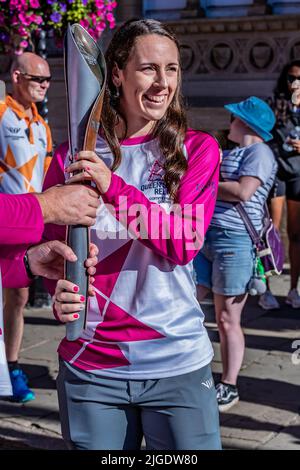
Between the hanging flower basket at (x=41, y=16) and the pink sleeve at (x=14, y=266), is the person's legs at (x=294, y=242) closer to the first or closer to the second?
the hanging flower basket at (x=41, y=16)

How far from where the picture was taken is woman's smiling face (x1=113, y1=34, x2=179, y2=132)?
9.51 feet

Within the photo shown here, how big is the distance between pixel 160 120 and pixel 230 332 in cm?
260

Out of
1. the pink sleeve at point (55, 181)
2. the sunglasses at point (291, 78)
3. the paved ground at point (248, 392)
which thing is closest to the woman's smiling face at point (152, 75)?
the pink sleeve at point (55, 181)

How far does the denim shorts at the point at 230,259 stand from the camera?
207 inches

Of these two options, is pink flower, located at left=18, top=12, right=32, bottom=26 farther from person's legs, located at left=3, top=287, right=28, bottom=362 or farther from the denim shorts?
the denim shorts

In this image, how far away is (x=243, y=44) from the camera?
35.3 feet

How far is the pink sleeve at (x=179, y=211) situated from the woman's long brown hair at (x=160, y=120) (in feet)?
0.14

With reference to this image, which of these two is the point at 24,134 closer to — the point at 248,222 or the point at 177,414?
the point at 248,222

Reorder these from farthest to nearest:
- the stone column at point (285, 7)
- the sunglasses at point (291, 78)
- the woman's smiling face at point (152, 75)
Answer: the stone column at point (285, 7) < the sunglasses at point (291, 78) < the woman's smiling face at point (152, 75)

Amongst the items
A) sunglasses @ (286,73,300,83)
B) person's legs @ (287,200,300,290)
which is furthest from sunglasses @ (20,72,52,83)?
person's legs @ (287,200,300,290)

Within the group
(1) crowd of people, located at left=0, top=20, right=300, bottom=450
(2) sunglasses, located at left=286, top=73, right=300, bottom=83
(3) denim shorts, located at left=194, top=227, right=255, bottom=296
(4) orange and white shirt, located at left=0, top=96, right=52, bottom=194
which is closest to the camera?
(1) crowd of people, located at left=0, top=20, right=300, bottom=450

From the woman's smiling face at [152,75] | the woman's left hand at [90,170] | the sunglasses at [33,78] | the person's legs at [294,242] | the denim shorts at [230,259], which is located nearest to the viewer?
→ the woman's left hand at [90,170]
